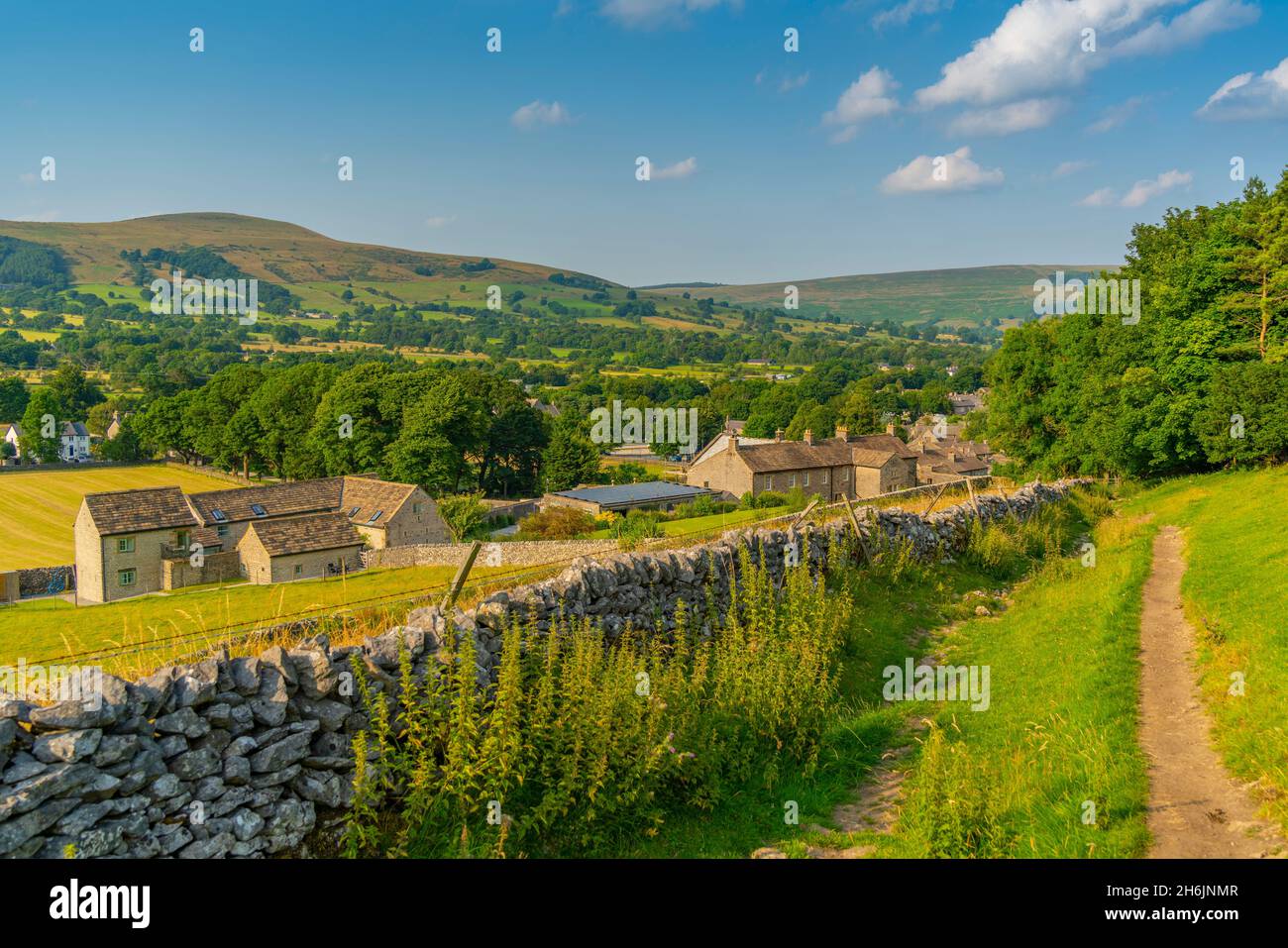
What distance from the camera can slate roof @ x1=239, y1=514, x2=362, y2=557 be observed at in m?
47.3

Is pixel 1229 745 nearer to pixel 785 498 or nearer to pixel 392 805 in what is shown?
pixel 392 805

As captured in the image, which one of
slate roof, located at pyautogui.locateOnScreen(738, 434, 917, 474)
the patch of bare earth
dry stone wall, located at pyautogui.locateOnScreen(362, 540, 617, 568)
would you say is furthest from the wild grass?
slate roof, located at pyautogui.locateOnScreen(738, 434, 917, 474)

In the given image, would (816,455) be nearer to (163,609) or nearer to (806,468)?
(806,468)

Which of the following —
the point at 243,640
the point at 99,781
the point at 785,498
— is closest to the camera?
the point at 99,781

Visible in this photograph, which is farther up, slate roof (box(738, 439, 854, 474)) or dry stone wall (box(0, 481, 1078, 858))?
slate roof (box(738, 439, 854, 474))

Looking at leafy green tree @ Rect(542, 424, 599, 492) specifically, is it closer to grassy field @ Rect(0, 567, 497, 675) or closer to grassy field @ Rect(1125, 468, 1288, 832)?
grassy field @ Rect(0, 567, 497, 675)

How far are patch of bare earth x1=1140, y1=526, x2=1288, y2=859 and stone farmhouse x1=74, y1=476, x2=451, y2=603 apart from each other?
43631 mm

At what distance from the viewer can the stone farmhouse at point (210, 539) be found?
46.0m

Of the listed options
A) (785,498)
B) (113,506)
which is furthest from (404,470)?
(785,498)

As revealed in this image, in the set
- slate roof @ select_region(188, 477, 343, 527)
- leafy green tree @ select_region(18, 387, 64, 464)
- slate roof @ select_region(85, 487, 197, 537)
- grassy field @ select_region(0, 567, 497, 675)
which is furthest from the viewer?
leafy green tree @ select_region(18, 387, 64, 464)

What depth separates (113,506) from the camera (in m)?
46.9

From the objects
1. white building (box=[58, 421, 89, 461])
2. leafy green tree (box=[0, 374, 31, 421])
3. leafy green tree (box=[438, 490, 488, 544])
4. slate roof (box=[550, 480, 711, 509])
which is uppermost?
leafy green tree (box=[0, 374, 31, 421])

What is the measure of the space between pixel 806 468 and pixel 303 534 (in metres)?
40.3
